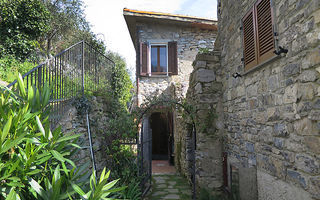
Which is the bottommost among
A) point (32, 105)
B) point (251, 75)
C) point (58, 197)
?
point (58, 197)

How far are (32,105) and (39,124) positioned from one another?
29 centimetres

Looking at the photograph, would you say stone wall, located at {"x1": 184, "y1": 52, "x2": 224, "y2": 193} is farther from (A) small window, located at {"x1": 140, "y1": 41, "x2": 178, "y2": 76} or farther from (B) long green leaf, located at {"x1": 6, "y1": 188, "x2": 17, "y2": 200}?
(A) small window, located at {"x1": 140, "y1": 41, "x2": 178, "y2": 76}

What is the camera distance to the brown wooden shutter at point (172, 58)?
8.46 metres

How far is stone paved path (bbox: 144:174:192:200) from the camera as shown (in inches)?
200

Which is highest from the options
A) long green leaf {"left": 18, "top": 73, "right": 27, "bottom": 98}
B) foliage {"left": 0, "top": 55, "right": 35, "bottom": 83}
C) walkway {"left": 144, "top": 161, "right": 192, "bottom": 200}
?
foliage {"left": 0, "top": 55, "right": 35, "bottom": 83}

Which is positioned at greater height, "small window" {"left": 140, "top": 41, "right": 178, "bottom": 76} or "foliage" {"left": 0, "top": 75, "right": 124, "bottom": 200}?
"small window" {"left": 140, "top": 41, "right": 178, "bottom": 76}

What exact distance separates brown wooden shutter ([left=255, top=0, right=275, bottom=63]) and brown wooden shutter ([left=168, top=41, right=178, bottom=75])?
548 centimetres

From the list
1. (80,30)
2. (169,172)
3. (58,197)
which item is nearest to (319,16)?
(58,197)

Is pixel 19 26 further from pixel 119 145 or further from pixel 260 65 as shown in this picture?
pixel 260 65

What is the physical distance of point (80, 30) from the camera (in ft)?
33.7

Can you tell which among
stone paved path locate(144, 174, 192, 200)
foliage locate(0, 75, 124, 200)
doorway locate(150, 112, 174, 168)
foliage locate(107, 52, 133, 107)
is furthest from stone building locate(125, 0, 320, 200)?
doorway locate(150, 112, 174, 168)

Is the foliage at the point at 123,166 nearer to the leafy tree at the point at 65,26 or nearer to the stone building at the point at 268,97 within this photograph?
the stone building at the point at 268,97

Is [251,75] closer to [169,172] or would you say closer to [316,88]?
[316,88]

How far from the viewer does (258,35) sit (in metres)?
2.99
